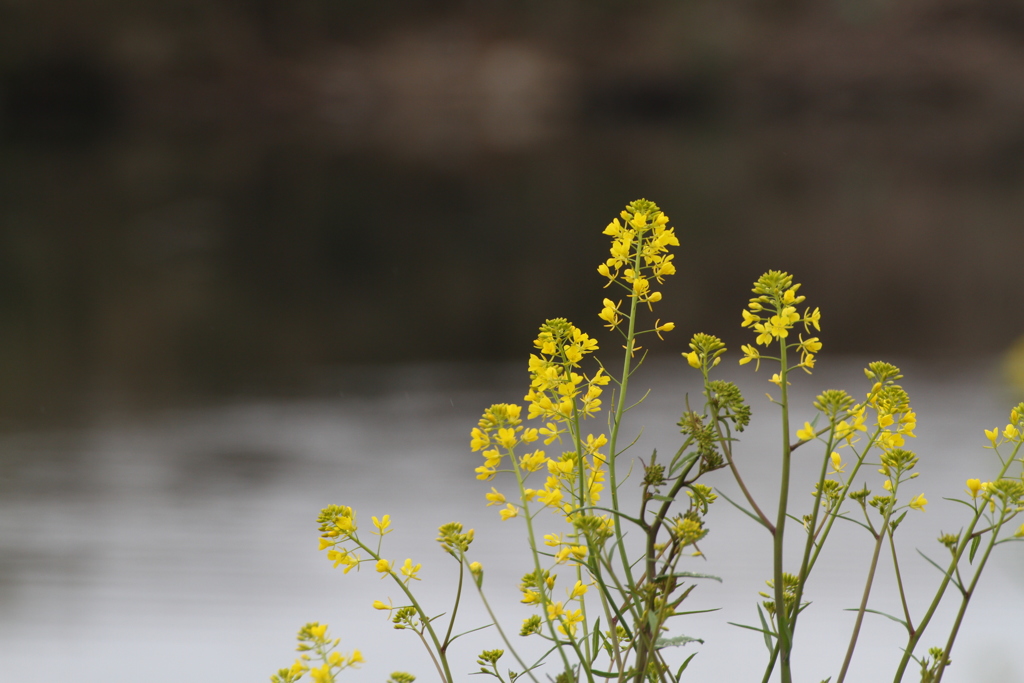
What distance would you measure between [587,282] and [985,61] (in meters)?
28.8

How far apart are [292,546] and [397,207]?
10.1m

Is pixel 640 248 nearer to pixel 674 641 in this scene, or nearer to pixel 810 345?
pixel 810 345

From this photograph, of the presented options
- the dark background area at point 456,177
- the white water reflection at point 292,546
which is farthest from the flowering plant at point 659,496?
the dark background area at point 456,177

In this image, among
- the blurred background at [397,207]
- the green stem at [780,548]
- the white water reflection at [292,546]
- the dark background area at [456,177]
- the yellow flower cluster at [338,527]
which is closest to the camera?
the green stem at [780,548]

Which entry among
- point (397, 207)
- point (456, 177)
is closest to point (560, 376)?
point (397, 207)

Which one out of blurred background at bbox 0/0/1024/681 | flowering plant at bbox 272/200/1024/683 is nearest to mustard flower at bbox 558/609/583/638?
flowering plant at bbox 272/200/1024/683

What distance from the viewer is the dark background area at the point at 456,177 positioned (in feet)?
22.7

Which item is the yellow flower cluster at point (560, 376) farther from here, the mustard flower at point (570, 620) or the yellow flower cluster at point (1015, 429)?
the yellow flower cluster at point (1015, 429)

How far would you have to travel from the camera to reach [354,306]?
775 centimetres

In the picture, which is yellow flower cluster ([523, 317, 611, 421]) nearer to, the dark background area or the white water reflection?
the white water reflection

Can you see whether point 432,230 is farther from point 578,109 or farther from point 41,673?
point 578,109

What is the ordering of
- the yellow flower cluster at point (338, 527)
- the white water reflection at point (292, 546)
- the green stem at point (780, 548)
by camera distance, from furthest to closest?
the white water reflection at point (292, 546)
the yellow flower cluster at point (338, 527)
the green stem at point (780, 548)

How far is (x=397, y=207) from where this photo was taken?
1296 cm

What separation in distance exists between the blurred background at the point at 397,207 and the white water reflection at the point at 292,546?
3cm
